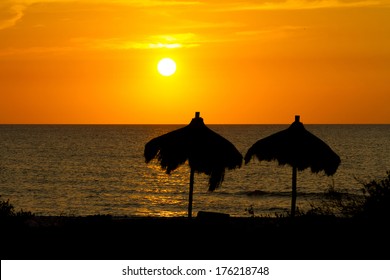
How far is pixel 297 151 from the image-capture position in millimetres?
17781

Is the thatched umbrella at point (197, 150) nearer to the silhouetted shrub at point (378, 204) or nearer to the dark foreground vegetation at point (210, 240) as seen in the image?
the dark foreground vegetation at point (210, 240)

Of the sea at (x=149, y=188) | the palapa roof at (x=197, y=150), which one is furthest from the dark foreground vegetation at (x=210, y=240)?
the sea at (x=149, y=188)

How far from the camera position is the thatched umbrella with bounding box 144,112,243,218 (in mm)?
17531

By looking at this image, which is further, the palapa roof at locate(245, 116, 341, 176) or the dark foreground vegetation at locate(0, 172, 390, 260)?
the palapa roof at locate(245, 116, 341, 176)

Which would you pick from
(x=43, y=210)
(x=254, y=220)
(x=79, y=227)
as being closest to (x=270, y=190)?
(x=43, y=210)

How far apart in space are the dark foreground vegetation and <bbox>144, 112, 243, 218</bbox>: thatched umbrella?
2.29 metres

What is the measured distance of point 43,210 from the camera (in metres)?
39.6

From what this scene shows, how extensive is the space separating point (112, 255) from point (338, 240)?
4.43m

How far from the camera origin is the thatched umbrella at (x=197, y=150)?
57.5 feet

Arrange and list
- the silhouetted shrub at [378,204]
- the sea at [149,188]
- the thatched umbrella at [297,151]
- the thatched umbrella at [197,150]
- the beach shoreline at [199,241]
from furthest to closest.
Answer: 1. the sea at [149,188]
2. the thatched umbrella at [297,151]
3. the thatched umbrella at [197,150]
4. the silhouetted shrub at [378,204]
5. the beach shoreline at [199,241]

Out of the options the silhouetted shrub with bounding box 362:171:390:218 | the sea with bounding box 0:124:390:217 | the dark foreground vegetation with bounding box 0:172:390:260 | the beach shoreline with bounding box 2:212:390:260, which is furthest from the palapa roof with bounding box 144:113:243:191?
the sea with bounding box 0:124:390:217

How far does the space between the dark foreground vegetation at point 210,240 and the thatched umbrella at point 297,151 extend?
233cm

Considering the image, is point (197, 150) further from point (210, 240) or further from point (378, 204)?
point (378, 204)

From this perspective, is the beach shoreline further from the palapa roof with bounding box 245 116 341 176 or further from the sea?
the sea
